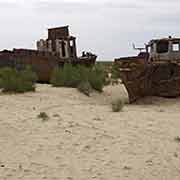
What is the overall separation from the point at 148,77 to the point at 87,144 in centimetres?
764

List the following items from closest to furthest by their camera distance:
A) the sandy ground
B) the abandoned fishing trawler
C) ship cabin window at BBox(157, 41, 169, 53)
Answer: the sandy ground < ship cabin window at BBox(157, 41, 169, 53) < the abandoned fishing trawler

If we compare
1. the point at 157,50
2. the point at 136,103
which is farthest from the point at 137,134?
the point at 157,50

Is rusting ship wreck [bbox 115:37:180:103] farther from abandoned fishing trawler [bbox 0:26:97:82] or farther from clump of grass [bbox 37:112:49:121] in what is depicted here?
abandoned fishing trawler [bbox 0:26:97:82]

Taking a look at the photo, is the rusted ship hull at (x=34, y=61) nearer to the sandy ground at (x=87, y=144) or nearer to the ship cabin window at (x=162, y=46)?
the ship cabin window at (x=162, y=46)

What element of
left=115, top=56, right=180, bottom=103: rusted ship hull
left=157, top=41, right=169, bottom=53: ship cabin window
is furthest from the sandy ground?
left=157, top=41, right=169, bottom=53: ship cabin window

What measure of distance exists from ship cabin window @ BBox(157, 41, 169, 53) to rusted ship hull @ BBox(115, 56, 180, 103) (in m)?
Answer: 1.45

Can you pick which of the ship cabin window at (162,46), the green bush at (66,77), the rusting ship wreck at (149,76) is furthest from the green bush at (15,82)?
the ship cabin window at (162,46)

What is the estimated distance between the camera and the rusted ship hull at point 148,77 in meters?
14.6

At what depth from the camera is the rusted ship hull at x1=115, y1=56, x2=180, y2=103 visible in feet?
47.9

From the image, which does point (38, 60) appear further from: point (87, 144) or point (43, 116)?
point (87, 144)

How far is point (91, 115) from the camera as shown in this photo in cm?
1077

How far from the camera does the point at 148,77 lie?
14.8 meters

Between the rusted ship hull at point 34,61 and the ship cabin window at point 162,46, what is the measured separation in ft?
25.2

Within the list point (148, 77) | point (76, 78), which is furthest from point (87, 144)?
point (76, 78)
